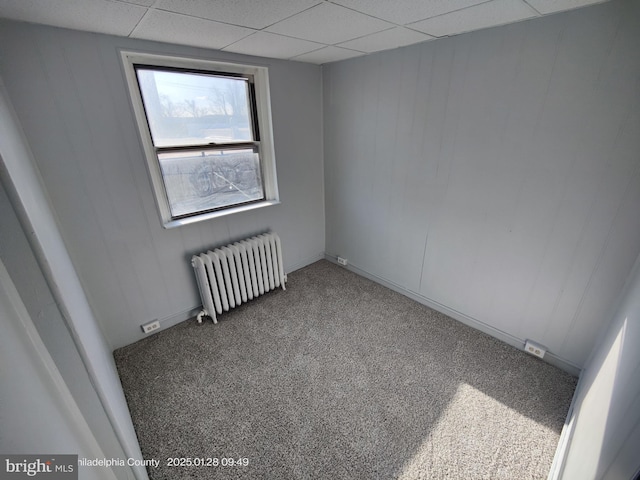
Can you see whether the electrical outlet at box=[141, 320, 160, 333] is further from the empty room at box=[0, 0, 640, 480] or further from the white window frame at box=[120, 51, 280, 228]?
the white window frame at box=[120, 51, 280, 228]

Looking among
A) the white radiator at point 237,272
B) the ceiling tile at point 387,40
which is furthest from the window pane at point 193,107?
the ceiling tile at point 387,40

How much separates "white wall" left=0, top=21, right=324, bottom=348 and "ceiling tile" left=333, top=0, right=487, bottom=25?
1.41 metres

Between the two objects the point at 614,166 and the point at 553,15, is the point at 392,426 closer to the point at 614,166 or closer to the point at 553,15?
the point at 614,166

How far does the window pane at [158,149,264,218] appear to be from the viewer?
244 cm

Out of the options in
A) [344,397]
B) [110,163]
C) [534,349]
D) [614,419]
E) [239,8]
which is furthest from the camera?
[534,349]

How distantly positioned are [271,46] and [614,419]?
112 inches

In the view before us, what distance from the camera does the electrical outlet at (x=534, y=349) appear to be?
214 cm

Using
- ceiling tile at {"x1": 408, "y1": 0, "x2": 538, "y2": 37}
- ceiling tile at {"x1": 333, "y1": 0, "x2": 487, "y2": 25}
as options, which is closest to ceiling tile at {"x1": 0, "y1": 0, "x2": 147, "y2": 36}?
ceiling tile at {"x1": 333, "y1": 0, "x2": 487, "y2": 25}

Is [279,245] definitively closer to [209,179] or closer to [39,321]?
[209,179]

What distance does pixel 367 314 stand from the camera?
2744mm

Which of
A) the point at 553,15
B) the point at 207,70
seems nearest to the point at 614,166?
the point at 553,15

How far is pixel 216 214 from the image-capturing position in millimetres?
2650

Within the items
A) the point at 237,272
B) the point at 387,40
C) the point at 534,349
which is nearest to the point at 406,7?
the point at 387,40

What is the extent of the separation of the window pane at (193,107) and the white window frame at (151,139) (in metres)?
0.06
